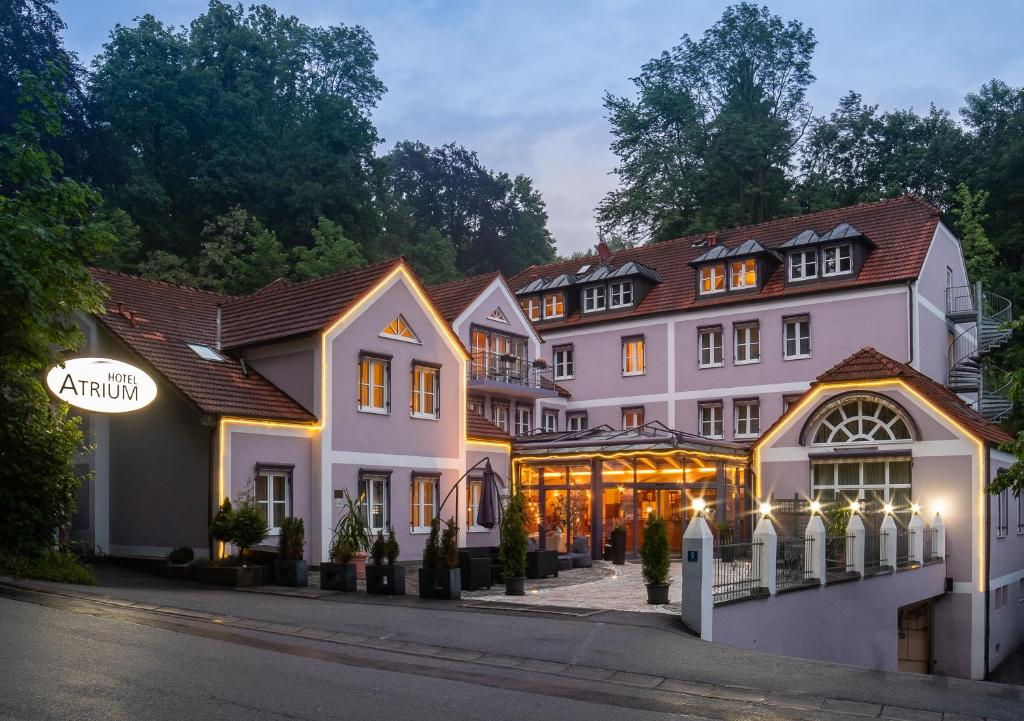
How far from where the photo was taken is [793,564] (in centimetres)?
1972

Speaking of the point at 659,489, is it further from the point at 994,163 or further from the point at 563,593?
the point at 994,163

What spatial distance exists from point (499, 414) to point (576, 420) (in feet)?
20.8

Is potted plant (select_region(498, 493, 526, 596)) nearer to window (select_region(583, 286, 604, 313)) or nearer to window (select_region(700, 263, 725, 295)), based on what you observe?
window (select_region(700, 263, 725, 295))

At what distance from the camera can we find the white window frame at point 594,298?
44.2 metres

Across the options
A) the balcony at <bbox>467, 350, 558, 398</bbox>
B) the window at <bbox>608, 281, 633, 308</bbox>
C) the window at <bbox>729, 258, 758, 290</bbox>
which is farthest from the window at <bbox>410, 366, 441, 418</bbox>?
the window at <bbox>608, 281, 633, 308</bbox>

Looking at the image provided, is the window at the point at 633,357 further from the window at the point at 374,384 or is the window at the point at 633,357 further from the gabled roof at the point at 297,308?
the window at the point at 374,384

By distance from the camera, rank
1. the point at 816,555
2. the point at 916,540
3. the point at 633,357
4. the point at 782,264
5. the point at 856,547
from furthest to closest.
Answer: the point at 633,357 < the point at 782,264 < the point at 916,540 < the point at 856,547 < the point at 816,555

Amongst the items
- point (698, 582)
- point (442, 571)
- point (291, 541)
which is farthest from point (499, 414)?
point (698, 582)

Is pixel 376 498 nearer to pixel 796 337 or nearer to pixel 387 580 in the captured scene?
pixel 387 580

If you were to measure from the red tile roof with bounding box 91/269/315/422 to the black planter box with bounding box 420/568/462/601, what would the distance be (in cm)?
709

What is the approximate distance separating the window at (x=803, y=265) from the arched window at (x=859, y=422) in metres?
8.79

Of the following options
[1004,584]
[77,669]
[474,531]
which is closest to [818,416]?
[1004,584]

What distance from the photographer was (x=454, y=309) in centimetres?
3694

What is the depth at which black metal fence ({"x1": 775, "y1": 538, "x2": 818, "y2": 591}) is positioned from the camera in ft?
62.7
